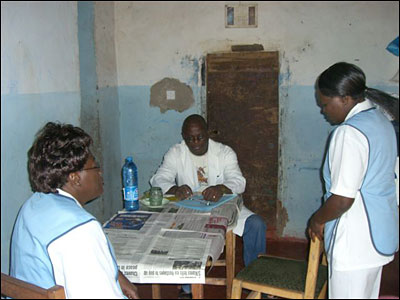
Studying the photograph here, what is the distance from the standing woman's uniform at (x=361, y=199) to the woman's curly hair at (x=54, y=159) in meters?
1.08

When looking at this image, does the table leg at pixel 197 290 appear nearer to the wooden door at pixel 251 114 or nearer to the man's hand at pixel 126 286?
the man's hand at pixel 126 286

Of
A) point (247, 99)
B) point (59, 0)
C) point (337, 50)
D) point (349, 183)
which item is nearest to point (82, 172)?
point (349, 183)

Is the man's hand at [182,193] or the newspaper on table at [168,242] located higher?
the man's hand at [182,193]

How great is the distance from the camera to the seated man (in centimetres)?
276

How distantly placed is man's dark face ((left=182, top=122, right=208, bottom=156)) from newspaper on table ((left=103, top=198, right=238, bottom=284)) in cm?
76

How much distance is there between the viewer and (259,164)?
3951mm

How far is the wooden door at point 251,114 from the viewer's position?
381 cm

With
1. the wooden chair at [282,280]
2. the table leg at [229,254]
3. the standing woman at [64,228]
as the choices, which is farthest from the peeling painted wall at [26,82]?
the wooden chair at [282,280]

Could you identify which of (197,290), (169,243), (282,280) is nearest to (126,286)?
(169,243)

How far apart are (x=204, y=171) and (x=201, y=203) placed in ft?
2.39

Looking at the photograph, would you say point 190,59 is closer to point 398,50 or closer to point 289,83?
point 289,83

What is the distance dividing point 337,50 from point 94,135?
8.05 ft

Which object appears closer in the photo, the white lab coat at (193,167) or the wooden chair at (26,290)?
the wooden chair at (26,290)

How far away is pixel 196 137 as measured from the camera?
2984 millimetres
